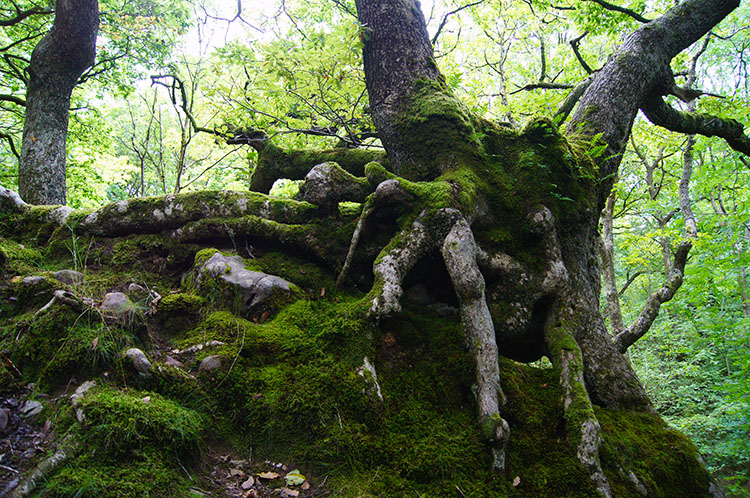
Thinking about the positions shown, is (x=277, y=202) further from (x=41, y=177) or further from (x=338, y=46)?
(x=41, y=177)

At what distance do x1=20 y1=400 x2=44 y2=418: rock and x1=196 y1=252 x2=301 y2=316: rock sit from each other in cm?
146

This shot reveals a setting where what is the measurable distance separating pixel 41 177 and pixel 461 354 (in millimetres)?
6733

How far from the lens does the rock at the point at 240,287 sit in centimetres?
354

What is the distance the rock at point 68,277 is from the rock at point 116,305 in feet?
2.28

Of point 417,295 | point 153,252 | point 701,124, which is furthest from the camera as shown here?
point 701,124

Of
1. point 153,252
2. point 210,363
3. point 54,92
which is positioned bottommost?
point 210,363

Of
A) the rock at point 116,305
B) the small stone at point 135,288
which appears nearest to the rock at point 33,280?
the rock at point 116,305

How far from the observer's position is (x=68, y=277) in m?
3.51

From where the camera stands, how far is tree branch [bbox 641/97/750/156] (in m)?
5.93

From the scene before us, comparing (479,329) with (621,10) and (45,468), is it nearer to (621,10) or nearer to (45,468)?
(45,468)

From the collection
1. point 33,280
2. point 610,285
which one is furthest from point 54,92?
point 610,285

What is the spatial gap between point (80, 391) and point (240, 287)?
1437 mm

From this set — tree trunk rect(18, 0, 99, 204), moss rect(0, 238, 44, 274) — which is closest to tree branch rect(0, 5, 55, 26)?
tree trunk rect(18, 0, 99, 204)

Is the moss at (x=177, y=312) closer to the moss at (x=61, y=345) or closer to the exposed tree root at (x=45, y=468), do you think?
the moss at (x=61, y=345)
